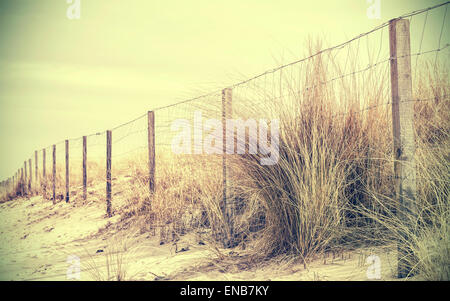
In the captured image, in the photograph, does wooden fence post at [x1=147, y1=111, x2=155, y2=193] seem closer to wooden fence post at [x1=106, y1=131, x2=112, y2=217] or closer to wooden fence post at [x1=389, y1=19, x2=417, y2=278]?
wooden fence post at [x1=106, y1=131, x2=112, y2=217]

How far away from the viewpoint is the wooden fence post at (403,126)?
99.6 inches

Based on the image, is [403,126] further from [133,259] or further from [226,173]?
[133,259]

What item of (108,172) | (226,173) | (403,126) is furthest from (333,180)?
(108,172)

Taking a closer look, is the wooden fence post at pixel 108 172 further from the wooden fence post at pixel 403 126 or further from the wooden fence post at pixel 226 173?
the wooden fence post at pixel 403 126

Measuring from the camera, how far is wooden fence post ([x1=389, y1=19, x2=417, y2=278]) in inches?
99.6

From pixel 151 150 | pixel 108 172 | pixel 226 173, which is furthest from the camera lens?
pixel 108 172

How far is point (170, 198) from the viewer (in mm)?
4742

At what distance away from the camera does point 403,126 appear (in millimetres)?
2551

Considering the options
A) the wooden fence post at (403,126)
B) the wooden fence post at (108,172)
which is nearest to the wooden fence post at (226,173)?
the wooden fence post at (403,126)

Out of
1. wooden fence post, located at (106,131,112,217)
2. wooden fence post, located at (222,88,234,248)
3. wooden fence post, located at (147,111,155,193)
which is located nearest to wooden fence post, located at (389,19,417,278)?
wooden fence post, located at (222,88,234,248)

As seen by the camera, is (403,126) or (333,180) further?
(333,180)
